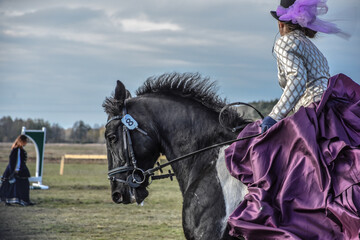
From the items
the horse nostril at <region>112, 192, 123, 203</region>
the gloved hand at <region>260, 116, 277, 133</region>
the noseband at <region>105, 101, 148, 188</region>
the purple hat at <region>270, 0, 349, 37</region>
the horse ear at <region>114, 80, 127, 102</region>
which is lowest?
the horse nostril at <region>112, 192, 123, 203</region>

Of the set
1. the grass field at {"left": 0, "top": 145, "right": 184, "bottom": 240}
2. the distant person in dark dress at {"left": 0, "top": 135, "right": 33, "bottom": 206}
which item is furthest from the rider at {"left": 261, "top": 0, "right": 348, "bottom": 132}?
the distant person in dark dress at {"left": 0, "top": 135, "right": 33, "bottom": 206}

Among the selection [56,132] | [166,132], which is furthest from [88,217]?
[56,132]

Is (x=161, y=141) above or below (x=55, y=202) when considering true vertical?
above

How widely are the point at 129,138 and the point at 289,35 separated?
1.64 meters

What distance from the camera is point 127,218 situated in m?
13.3

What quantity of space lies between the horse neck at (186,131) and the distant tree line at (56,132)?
41.4 m

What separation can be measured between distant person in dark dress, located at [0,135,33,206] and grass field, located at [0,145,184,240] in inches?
14.4

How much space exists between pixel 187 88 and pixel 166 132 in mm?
467

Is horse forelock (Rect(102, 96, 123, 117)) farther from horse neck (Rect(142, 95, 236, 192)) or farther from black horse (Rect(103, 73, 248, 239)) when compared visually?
horse neck (Rect(142, 95, 236, 192))

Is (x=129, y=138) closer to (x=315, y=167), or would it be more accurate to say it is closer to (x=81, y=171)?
(x=315, y=167)

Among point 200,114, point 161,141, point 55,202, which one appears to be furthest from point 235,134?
point 55,202

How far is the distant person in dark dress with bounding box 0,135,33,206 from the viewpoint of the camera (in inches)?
622

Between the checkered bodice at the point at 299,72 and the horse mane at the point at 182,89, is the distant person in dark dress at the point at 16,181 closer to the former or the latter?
the horse mane at the point at 182,89

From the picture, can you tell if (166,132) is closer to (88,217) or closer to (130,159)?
(130,159)
